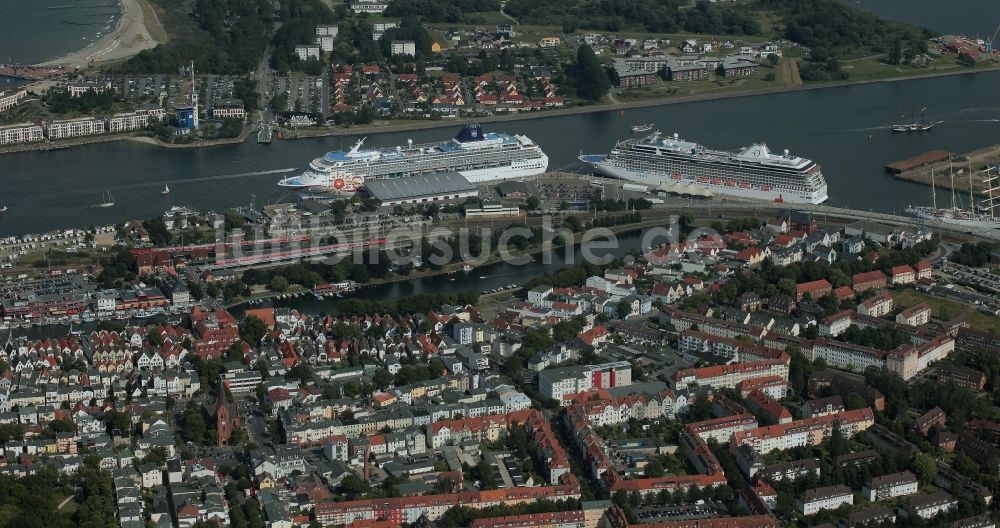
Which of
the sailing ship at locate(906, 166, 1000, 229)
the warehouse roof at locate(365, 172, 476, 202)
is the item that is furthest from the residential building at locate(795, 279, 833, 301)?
the warehouse roof at locate(365, 172, 476, 202)

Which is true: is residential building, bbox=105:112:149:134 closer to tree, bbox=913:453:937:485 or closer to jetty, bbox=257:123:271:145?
jetty, bbox=257:123:271:145

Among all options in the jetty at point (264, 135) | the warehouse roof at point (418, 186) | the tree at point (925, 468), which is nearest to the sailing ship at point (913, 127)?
the warehouse roof at point (418, 186)

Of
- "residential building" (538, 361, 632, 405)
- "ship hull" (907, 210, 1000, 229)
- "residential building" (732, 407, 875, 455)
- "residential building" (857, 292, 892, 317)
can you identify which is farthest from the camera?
"ship hull" (907, 210, 1000, 229)

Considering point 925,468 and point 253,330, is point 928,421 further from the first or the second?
point 253,330

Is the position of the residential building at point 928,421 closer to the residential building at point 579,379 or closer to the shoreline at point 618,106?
the residential building at point 579,379

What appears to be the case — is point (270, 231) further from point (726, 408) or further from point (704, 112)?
point (704, 112)

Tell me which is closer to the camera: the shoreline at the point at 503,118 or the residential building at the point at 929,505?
the residential building at the point at 929,505

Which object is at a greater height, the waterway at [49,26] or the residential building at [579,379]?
the waterway at [49,26]
